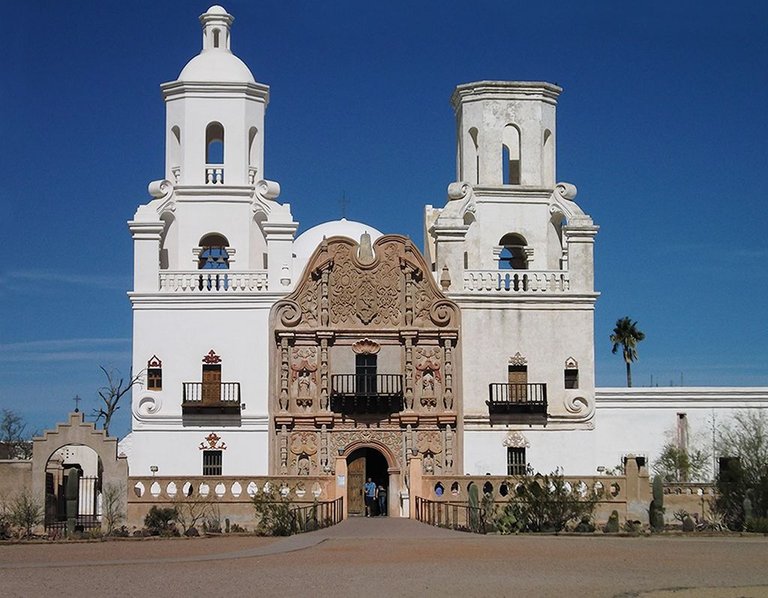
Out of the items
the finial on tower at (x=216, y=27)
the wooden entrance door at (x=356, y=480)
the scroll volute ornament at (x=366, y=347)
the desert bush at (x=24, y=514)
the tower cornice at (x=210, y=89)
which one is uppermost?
the finial on tower at (x=216, y=27)

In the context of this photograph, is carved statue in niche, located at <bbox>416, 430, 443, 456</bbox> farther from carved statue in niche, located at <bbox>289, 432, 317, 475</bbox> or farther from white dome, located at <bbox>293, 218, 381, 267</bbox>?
white dome, located at <bbox>293, 218, 381, 267</bbox>

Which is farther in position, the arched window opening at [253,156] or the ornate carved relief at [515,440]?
the arched window opening at [253,156]

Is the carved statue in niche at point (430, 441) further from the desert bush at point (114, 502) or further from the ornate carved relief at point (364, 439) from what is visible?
the desert bush at point (114, 502)

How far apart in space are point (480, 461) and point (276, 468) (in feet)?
22.5

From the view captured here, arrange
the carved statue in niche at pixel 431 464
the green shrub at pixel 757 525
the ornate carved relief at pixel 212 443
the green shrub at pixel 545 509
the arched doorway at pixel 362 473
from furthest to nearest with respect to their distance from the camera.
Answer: the arched doorway at pixel 362 473
the carved statue in niche at pixel 431 464
the ornate carved relief at pixel 212 443
the green shrub at pixel 757 525
the green shrub at pixel 545 509

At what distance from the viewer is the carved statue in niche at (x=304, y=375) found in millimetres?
49188

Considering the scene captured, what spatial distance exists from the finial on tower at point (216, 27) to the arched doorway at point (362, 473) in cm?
1544

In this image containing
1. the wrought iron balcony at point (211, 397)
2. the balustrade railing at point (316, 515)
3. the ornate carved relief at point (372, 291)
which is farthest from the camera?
the ornate carved relief at point (372, 291)

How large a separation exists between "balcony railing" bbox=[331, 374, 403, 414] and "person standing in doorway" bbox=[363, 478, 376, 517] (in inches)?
99.9

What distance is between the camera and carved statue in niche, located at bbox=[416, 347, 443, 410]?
49.5m

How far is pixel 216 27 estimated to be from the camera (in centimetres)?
5244

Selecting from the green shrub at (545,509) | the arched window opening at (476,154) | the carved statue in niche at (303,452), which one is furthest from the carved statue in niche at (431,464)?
the arched window opening at (476,154)

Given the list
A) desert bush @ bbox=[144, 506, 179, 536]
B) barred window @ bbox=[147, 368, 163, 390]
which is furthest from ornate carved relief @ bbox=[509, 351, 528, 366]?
desert bush @ bbox=[144, 506, 179, 536]

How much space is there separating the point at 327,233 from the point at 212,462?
12781 millimetres
